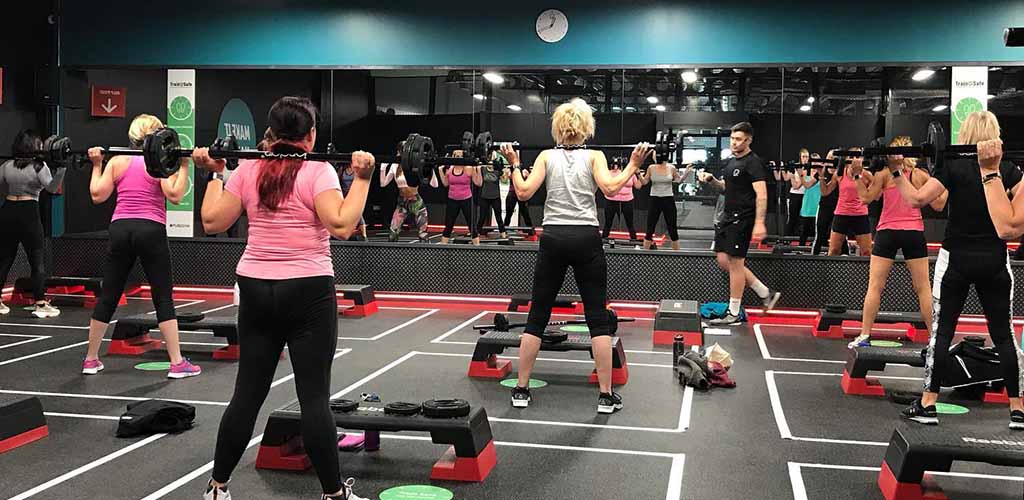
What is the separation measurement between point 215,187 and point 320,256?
433 millimetres

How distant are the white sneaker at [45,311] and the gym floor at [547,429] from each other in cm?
77

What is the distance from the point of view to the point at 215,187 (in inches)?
113

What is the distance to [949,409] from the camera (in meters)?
4.76

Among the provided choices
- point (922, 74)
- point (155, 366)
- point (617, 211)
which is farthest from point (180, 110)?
point (922, 74)

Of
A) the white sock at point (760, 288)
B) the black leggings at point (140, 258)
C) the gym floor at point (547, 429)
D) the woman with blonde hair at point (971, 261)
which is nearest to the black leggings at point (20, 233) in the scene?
the gym floor at point (547, 429)

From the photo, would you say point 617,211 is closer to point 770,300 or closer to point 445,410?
point 770,300

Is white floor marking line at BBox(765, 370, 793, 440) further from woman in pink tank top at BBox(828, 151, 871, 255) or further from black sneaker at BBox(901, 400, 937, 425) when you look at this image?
woman in pink tank top at BBox(828, 151, 871, 255)

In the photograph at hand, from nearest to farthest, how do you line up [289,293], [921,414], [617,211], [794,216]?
[289,293] → [921,414] → [794,216] → [617,211]

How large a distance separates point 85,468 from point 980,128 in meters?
3.98

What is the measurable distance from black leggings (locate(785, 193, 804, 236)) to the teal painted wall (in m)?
1.37

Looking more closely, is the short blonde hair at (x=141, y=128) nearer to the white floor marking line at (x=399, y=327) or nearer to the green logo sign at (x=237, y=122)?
the white floor marking line at (x=399, y=327)

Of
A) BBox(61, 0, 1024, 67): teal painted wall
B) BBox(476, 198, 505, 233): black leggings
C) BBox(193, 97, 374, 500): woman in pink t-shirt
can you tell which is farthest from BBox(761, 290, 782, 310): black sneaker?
BBox(193, 97, 374, 500): woman in pink t-shirt

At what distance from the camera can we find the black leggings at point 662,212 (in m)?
9.11

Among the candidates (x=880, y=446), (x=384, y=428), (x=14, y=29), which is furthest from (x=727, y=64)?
(x=14, y=29)
